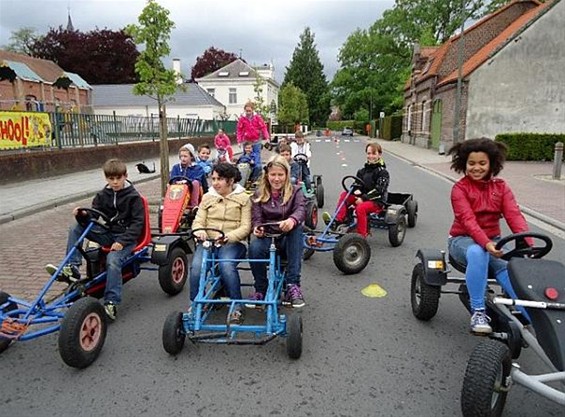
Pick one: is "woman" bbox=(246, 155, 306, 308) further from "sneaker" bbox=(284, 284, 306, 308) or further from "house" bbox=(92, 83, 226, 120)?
"house" bbox=(92, 83, 226, 120)

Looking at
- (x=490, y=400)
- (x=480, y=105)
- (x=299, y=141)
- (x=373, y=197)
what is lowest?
(x=490, y=400)

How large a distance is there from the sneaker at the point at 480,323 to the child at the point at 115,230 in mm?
2860

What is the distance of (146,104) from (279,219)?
1787 inches

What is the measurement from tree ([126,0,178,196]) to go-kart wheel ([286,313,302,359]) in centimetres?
669

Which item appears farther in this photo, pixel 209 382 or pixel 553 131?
pixel 553 131

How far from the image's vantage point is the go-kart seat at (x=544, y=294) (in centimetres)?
231

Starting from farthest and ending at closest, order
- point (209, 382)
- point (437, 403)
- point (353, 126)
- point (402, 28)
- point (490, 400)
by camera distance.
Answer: point (353, 126) < point (402, 28) < point (209, 382) < point (437, 403) < point (490, 400)

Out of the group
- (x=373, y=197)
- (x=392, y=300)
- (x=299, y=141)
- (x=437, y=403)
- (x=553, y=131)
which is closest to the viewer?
(x=437, y=403)

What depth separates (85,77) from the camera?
53.6 m

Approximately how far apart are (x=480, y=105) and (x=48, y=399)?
24128 millimetres

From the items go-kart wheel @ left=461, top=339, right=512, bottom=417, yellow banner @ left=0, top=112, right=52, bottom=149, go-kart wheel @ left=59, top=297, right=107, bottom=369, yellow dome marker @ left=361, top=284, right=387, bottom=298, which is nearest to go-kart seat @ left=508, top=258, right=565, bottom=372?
go-kart wheel @ left=461, top=339, right=512, bottom=417

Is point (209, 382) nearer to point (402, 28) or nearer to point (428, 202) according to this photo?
point (428, 202)

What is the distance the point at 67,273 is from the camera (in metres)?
3.72

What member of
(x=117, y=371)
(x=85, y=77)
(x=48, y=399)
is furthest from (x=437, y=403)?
(x=85, y=77)
